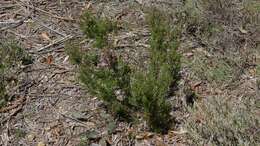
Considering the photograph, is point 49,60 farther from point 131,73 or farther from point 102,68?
point 131,73

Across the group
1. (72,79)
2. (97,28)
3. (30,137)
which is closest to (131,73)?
(72,79)

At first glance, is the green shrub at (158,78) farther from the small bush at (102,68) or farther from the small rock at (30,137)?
the small rock at (30,137)

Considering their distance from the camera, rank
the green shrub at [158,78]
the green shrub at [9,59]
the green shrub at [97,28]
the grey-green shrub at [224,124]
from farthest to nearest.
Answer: the green shrub at [97,28]
the green shrub at [9,59]
the green shrub at [158,78]
the grey-green shrub at [224,124]

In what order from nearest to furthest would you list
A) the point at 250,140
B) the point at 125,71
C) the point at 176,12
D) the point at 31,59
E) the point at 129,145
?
1. the point at 250,140
2. the point at 129,145
3. the point at 125,71
4. the point at 31,59
5. the point at 176,12

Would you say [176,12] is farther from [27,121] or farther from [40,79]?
[27,121]

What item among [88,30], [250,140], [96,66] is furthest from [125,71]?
[250,140]

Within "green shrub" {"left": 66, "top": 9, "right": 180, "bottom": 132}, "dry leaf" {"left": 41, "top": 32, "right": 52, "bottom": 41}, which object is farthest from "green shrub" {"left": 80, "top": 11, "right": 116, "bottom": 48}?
"dry leaf" {"left": 41, "top": 32, "right": 52, "bottom": 41}

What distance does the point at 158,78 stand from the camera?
3797 millimetres

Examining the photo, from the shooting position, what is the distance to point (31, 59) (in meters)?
4.36

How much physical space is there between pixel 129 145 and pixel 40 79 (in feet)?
3.31

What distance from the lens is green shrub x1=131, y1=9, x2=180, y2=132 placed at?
3.52 metres

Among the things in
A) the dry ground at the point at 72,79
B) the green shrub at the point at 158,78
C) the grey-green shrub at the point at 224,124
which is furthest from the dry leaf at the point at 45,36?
the grey-green shrub at the point at 224,124

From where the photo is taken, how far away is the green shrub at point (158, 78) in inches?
139

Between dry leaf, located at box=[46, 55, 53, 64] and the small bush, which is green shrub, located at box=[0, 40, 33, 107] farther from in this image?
the small bush
